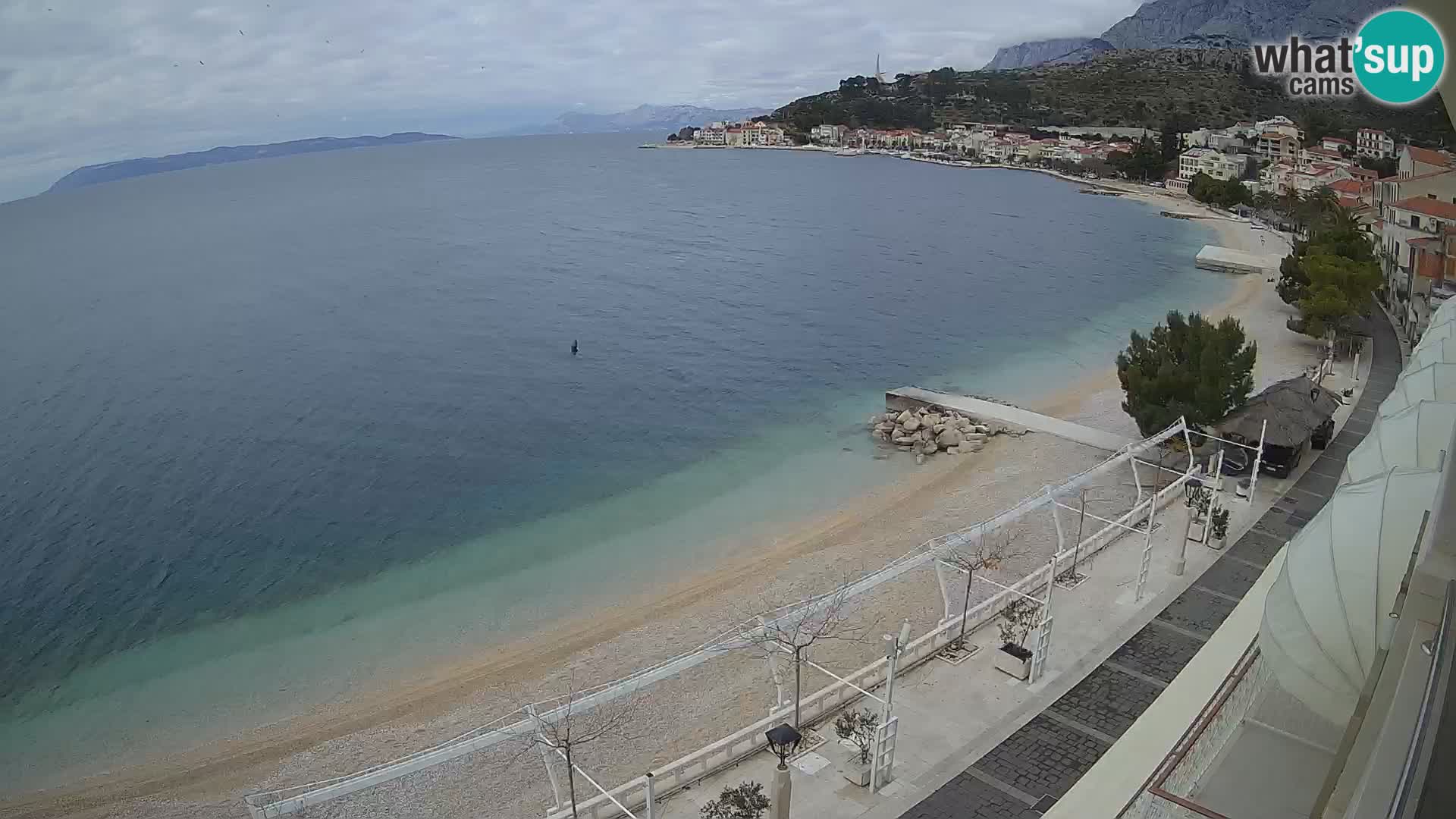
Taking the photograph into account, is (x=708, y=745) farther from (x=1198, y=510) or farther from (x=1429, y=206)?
(x=1429, y=206)

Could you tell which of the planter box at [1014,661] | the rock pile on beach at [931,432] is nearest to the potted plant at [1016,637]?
the planter box at [1014,661]

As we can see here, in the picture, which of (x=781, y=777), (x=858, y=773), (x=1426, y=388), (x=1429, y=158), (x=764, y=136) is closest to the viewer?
(x=781, y=777)

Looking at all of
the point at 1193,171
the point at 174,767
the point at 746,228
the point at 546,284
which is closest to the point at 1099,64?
the point at 1193,171

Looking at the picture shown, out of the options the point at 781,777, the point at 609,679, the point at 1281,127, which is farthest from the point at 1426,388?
the point at 1281,127

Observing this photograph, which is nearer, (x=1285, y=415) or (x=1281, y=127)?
(x=1285, y=415)

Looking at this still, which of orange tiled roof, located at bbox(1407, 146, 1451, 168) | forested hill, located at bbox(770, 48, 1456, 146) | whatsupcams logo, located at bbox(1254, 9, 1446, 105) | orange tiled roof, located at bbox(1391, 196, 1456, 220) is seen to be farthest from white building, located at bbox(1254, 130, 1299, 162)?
whatsupcams logo, located at bbox(1254, 9, 1446, 105)

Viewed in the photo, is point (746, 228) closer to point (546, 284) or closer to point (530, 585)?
point (546, 284)

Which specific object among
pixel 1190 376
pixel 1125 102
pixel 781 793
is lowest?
pixel 781 793
